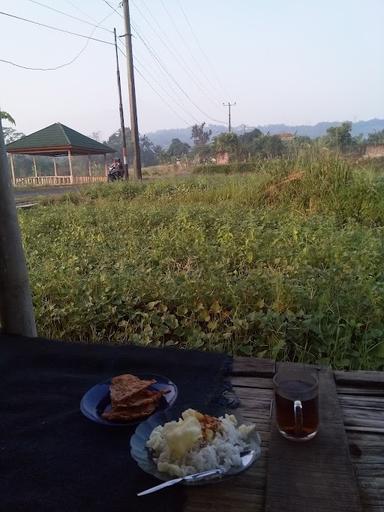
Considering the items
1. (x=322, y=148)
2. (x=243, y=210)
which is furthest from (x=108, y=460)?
(x=322, y=148)

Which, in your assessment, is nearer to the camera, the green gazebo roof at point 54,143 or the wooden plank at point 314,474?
the wooden plank at point 314,474

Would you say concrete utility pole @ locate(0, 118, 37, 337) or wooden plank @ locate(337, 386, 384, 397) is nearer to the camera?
wooden plank @ locate(337, 386, 384, 397)

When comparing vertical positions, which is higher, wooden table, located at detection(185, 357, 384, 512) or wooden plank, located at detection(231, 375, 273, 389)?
wooden table, located at detection(185, 357, 384, 512)

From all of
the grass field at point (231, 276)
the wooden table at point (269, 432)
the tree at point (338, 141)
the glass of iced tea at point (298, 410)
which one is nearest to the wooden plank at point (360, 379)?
the wooden table at point (269, 432)

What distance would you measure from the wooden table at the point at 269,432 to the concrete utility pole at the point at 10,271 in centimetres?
85

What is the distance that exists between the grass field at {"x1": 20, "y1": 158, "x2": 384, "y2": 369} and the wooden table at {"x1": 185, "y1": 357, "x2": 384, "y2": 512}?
796mm

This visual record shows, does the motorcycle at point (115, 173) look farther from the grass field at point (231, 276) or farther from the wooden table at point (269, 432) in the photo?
the wooden table at point (269, 432)

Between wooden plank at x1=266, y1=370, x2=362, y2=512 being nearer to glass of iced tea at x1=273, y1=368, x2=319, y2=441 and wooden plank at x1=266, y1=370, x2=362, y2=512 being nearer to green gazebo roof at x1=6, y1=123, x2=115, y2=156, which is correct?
glass of iced tea at x1=273, y1=368, x2=319, y2=441

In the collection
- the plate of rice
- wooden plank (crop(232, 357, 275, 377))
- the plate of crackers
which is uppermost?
the plate of rice

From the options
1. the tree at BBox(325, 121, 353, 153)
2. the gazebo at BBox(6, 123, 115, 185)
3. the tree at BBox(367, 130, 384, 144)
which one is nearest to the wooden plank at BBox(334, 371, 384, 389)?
the tree at BBox(325, 121, 353, 153)

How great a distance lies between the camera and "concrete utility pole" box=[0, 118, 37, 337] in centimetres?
159

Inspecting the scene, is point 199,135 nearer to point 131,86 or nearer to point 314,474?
point 131,86

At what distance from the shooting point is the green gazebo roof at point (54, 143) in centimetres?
1884

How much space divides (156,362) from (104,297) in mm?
1352
